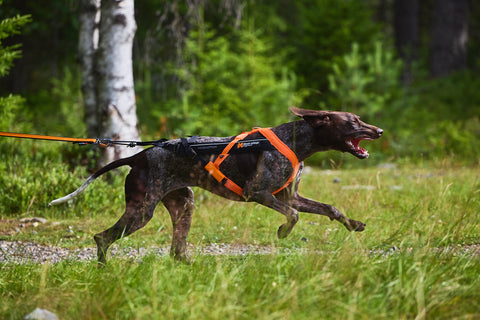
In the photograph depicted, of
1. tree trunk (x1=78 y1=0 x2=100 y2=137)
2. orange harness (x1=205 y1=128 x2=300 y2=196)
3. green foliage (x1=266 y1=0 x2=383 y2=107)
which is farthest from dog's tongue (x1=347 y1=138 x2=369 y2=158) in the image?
green foliage (x1=266 y1=0 x2=383 y2=107)

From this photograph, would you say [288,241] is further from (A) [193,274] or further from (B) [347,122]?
(A) [193,274]

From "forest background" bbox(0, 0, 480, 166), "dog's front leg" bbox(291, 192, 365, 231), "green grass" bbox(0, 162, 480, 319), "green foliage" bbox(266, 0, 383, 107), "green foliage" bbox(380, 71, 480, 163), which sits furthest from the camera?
"green foliage" bbox(266, 0, 383, 107)

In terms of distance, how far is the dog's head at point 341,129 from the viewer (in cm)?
438

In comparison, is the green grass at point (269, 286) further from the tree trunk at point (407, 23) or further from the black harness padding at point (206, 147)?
the tree trunk at point (407, 23)

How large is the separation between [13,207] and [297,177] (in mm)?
4415

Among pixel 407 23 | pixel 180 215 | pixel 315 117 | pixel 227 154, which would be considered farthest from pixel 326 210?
pixel 407 23

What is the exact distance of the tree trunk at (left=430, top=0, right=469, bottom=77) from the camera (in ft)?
66.2

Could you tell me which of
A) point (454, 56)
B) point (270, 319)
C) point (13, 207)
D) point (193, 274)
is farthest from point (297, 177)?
point (454, 56)

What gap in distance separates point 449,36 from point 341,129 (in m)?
18.2

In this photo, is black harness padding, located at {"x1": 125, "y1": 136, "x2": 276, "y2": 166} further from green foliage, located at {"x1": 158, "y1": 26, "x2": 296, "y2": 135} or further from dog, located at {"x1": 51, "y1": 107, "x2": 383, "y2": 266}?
green foliage, located at {"x1": 158, "y1": 26, "x2": 296, "y2": 135}

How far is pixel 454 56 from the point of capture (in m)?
20.8

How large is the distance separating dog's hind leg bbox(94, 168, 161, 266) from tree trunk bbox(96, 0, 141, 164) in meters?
3.10

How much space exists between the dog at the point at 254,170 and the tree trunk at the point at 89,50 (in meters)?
4.83

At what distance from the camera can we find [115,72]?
7.56m
